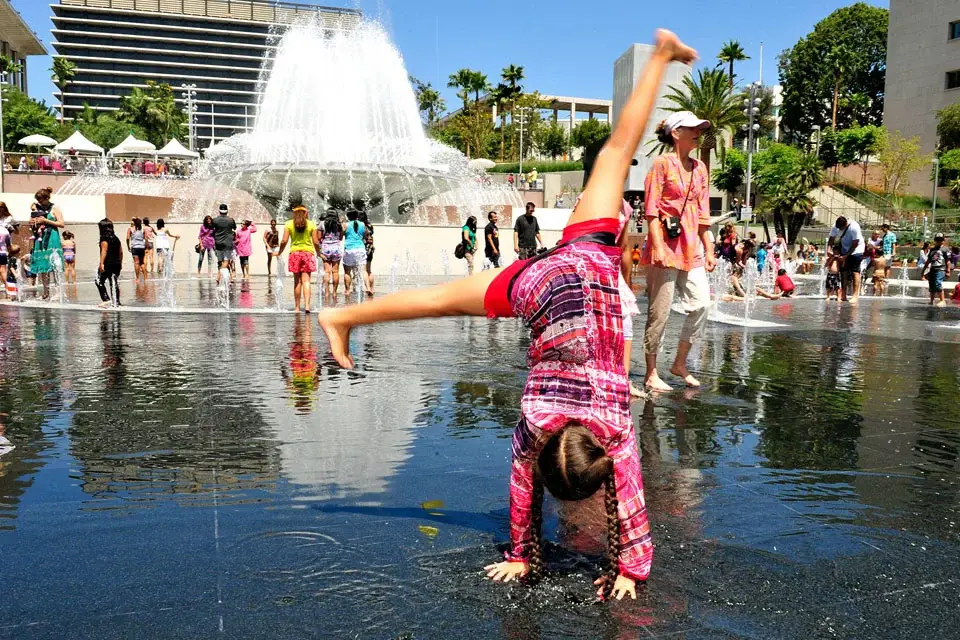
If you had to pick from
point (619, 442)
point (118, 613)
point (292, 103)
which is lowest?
point (118, 613)

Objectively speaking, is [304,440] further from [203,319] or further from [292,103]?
[292,103]

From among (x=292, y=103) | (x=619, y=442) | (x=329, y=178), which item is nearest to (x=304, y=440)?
(x=619, y=442)

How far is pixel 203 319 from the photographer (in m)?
10.2

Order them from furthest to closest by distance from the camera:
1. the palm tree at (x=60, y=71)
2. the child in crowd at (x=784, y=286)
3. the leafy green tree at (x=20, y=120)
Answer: the palm tree at (x=60, y=71), the leafy green tree at (x=20, y=120), the child in crowd at (x=784, y=286)

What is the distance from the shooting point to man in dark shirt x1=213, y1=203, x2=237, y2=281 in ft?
51.9

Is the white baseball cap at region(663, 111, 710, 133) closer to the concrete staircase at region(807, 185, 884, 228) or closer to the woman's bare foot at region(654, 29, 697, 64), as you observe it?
the woman's bare foot at region(654, 29, 697, 64)

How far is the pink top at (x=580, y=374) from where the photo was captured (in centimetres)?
237

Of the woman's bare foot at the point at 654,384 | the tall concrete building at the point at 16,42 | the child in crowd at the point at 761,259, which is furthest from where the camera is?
the tall concrete building at the point at 16,42

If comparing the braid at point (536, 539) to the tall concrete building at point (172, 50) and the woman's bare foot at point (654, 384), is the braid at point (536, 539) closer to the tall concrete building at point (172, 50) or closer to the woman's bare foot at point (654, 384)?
the woman's bare foot at point (654, 384)

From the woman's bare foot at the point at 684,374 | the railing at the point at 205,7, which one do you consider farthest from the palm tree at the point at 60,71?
the woman's bare foot at the point at 684,374

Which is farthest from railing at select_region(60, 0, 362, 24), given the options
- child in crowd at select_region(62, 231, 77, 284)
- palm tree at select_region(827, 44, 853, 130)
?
child in crowd at select_region(62, 231, 77, 284)

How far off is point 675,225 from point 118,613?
3.87 meters

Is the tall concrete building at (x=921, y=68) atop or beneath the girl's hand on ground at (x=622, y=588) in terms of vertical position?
atop

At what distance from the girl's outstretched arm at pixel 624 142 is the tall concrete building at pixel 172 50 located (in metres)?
126
